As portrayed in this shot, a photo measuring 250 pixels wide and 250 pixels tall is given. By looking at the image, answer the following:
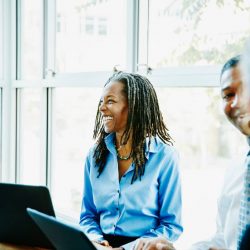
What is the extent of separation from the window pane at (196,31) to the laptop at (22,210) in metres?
0.99

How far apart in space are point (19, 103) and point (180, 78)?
1.73 metres

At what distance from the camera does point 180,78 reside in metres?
2.14

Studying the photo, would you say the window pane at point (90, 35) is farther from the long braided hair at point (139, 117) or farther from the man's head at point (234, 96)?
the man's head at point (234, 96)

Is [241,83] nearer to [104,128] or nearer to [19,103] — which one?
[104,128]

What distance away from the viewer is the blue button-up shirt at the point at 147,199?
6.14 ft

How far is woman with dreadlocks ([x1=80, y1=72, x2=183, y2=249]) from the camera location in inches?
74.0

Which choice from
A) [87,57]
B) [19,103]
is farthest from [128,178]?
[19,103]

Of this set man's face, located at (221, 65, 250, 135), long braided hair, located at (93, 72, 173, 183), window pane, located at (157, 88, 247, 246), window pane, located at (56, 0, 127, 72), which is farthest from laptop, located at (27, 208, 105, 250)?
window pane, located at (56, 0, 127, 72)

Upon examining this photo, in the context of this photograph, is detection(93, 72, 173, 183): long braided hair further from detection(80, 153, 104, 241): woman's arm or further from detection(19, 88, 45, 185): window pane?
detection(19, 88, 45, 185): window pane

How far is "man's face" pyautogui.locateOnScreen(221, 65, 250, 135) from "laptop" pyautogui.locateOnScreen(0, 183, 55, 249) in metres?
0.64

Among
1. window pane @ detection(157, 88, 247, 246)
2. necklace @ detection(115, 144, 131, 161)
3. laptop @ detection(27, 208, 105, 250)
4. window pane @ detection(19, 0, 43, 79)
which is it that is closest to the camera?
laptop @ detection(27, 208, 105, 250)

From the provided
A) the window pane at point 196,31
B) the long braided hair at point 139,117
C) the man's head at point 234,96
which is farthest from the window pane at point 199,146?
the man's head at point 234,96

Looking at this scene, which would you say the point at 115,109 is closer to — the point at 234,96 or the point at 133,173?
the point at 133,173

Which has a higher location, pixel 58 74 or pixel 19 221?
pixel 58 74
